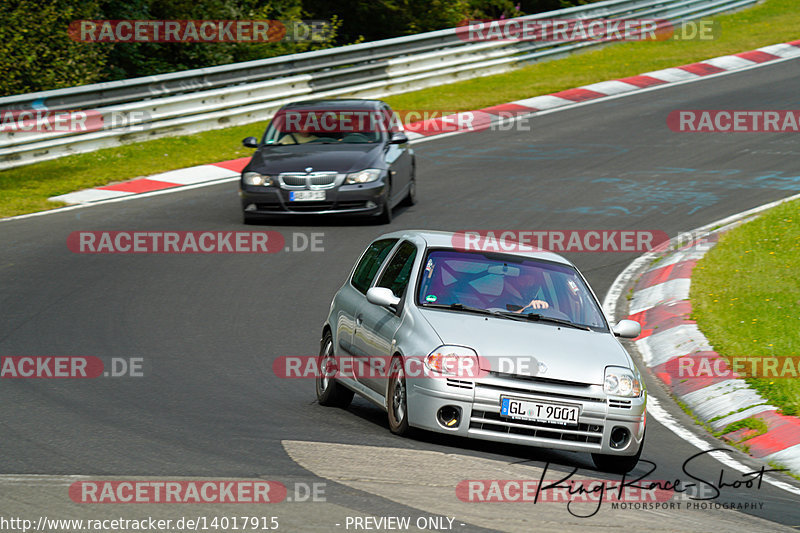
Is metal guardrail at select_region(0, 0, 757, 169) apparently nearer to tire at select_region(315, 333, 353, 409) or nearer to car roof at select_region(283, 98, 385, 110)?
car roof at select_region(283, 98, 385, 110)

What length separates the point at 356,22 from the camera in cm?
3444

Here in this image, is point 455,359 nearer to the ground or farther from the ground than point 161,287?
farther from the ground

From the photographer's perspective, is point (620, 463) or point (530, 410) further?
point (620, 463)

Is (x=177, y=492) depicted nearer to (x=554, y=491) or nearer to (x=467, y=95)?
(x=554, y=491)

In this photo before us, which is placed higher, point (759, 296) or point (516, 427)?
point (516, 427)

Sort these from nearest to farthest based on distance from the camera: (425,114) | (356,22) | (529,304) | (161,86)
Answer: (529,304)
(161,86)
(425,114)
(356,22)

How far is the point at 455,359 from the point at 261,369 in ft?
9.64

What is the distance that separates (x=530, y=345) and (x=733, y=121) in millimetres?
17301

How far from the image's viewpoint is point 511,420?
7613 mm

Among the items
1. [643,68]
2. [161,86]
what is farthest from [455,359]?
[643,68]

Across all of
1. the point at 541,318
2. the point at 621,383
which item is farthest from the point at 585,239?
the point at 621,383

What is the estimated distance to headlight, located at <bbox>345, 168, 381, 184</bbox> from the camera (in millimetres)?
16375

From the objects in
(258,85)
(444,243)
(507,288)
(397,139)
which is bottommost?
(258,85)

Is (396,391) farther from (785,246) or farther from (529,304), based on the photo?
(785,246)
